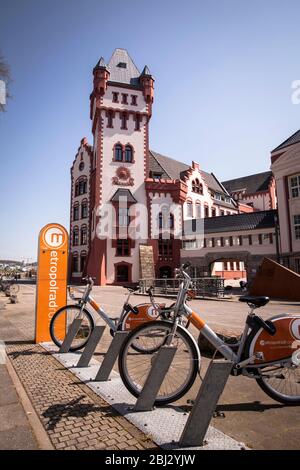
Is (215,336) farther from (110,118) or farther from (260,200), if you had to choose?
(260,200)

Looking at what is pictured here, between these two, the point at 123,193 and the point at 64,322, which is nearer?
the point at 64,322

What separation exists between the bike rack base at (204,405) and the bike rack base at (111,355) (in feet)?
5.15

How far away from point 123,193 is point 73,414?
3191 centimetres

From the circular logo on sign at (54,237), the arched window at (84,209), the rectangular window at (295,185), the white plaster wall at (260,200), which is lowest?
the circular logo on sign at (54,237)

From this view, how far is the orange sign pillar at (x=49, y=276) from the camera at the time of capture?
21.7 ft

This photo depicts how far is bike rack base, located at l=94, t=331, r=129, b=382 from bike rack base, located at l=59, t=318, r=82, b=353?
1.45 metres

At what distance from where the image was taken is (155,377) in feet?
10.3

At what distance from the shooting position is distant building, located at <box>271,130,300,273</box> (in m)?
24.7

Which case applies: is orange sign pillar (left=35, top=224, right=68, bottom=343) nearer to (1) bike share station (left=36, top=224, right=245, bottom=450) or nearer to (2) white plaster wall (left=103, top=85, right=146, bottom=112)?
(1) bike share station (left=36, top=224, right=245, bottom=450)

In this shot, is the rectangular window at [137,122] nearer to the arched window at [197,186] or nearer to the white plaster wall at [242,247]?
the arched window at [197,186]

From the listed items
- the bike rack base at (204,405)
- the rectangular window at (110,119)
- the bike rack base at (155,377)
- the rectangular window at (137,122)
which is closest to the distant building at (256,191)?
the rectangular window at (137,122)

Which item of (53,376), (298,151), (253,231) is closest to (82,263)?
(253,231)

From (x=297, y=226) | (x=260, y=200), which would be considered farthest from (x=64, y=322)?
(x=260, y=200)
